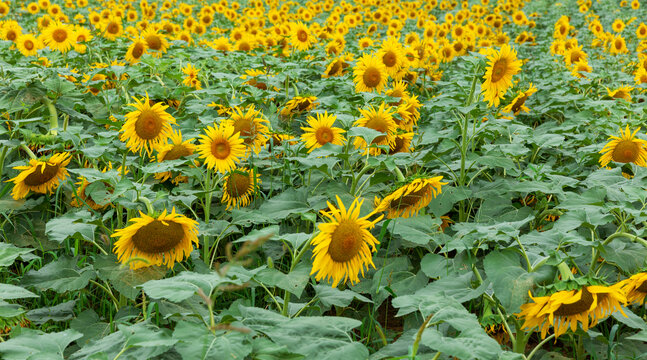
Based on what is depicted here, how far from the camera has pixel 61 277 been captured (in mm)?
2217

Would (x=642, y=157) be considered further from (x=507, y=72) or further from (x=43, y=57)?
(x=43, y=57)

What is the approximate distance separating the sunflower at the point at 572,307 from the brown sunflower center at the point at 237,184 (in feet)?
5.17

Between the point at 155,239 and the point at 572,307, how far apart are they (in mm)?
1405

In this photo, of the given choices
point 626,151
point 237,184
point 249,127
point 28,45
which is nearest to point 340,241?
point 237,184

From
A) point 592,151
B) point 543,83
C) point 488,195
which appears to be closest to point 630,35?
point 543,83

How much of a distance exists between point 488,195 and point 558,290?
4.48 ft

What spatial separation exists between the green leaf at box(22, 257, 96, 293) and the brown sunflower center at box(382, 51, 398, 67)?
2.93m

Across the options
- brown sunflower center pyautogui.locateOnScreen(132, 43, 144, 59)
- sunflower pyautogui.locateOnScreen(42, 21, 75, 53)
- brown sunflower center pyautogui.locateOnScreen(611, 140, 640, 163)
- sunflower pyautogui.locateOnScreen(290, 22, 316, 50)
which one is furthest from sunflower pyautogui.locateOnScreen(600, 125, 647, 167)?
sunflower pyautogui.locateOnScreen(42, 21, 75, 53)

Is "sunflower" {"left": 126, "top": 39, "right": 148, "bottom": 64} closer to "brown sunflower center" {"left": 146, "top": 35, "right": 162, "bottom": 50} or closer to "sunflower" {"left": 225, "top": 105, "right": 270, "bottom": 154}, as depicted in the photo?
"brown sunflower center" {"left": 146, "top": 35, "right": 162, "bottom": 50}

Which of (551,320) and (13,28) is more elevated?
(13,28)

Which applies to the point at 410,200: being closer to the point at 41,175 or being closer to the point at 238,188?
the point at 238,188

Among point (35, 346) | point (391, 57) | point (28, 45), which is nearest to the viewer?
point (35, 346)

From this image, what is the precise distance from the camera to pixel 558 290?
1600 mm

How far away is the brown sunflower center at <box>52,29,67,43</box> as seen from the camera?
5367mm
